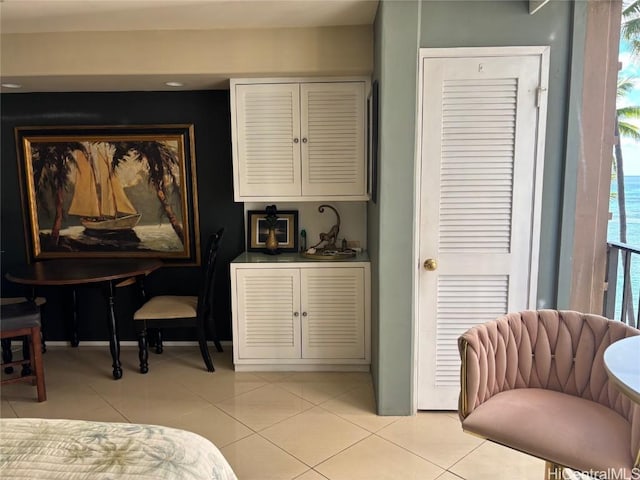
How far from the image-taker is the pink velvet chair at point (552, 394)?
1593 millimetres

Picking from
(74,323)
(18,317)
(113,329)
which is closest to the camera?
(18,317)

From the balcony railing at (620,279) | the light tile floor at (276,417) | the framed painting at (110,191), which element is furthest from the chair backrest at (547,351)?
the framed painting at (110,191)

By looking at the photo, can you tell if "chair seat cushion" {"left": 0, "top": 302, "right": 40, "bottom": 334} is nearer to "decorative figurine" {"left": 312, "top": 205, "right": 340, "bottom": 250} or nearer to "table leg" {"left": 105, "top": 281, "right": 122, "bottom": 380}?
"table leg" {"left": 105, "top": 281, "right": 122, "bottom": 380}

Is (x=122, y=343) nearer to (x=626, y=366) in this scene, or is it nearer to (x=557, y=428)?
(x=557, y=428)

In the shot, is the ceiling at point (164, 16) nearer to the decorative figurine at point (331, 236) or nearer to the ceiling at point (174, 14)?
the ceiling at point (174, 14)

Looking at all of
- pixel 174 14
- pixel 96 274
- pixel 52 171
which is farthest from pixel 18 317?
pixel 174 14

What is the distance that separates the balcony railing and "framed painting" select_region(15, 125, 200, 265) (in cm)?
304

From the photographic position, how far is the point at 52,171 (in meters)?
3.96

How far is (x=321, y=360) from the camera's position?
3535 millimetres

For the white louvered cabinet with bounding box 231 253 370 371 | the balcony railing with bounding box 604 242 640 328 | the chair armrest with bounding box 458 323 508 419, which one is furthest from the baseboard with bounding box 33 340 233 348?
the balcony railing with bounding box 604 242 640 328

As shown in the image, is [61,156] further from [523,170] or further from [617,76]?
[617,76]

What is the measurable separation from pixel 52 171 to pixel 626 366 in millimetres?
4161

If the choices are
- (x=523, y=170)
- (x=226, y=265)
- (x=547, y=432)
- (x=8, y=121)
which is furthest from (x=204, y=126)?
(x=547, y=432)

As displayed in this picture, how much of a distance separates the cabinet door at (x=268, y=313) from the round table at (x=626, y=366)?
216 cm
